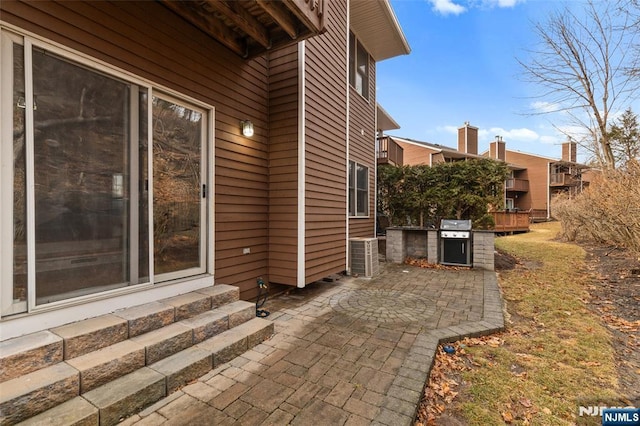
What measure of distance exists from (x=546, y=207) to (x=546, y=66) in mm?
22953

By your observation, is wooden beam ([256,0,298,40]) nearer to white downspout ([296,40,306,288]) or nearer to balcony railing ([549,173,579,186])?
white downspout ([296,40,306,288])

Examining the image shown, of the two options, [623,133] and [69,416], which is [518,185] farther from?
[69,416]

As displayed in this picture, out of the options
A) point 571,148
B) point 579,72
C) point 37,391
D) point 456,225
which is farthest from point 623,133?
point 37,391

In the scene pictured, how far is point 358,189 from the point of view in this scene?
783 centimetres

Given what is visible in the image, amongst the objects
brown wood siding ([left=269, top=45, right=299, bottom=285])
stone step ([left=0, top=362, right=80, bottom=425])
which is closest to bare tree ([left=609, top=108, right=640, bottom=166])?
brown wood siding ([left=269, top=45, right=299, bottom=285])

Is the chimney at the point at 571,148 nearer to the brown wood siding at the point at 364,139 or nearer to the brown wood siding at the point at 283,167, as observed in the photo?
the brown wood siding at the point at 364,139

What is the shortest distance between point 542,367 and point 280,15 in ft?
15.1

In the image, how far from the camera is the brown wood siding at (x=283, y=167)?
14.8 ft

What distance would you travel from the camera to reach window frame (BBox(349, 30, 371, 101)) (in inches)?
300

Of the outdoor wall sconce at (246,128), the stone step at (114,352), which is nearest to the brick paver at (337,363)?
the stone step at (114,352)

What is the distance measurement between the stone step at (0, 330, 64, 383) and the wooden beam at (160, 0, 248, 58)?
331 cm

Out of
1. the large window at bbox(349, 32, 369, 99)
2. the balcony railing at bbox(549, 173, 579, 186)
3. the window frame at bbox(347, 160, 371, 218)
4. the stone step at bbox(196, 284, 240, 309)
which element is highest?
the large window at bbox(349, 32, 369, 99)

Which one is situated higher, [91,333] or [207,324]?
[91,333]

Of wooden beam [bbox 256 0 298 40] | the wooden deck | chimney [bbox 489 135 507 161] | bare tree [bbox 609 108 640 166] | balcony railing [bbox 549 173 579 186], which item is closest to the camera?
wooden beam [bbox 256 0 298 40]
